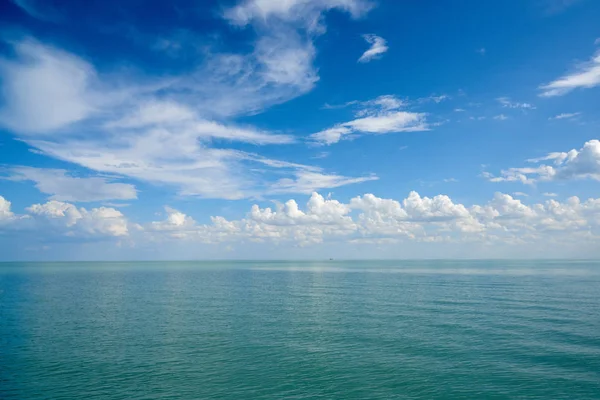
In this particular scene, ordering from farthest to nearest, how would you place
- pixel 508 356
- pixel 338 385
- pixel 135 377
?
pixel 508 356, pixel 135 377, pixel 338 385

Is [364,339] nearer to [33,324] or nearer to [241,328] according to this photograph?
[241,328]

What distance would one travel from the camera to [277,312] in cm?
7675

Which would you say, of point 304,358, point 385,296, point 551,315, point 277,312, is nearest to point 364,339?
point 304,358

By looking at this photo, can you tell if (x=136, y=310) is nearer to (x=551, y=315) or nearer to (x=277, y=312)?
(x=277, y=312)

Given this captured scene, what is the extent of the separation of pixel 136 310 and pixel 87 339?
2643cm

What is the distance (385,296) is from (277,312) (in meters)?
35.4

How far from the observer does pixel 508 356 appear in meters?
44.2

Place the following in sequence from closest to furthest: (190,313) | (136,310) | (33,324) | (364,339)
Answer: (364,339) → (33,324) → (190,313) → (136,310)

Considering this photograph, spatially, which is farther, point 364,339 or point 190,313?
point 190,313

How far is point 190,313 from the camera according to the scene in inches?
2958

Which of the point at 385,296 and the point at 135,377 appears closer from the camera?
the point at 135,377

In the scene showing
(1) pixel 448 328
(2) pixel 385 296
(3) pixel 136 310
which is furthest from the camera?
(2) pixel 385 296

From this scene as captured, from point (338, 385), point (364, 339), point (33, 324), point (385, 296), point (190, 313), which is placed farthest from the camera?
point (385, 296)

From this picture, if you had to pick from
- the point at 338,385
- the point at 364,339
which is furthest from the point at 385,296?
the point at 338,385
